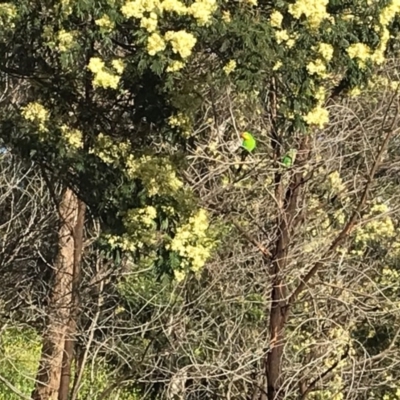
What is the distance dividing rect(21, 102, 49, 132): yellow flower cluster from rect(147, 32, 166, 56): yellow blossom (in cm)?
99

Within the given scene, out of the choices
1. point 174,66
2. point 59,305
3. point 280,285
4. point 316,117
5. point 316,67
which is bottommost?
point 59,305

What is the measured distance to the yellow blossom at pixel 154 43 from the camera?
386 centimetres

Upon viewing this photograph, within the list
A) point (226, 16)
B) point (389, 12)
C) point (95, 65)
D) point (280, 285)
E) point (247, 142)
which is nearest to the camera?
point (95, 65)

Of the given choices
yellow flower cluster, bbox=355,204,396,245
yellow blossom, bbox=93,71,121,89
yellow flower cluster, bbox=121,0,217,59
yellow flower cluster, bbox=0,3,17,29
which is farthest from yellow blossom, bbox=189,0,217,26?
yellow flower cluster, bbox=355,204,396,245

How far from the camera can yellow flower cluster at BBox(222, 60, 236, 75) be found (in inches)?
166

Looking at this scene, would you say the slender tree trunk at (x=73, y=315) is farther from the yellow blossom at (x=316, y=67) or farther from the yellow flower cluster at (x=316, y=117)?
the yellow blossom at (x=316, y=67)

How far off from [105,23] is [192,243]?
118 centimetres

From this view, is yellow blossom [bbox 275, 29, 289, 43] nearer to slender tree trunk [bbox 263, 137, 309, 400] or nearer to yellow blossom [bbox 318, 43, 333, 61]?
yellow blossom [bbox 318, 43, 333, 61]

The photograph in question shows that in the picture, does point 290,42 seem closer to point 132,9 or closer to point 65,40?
point 132,9

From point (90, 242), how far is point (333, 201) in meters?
2.45

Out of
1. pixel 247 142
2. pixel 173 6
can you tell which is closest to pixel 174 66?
pixel 173 6

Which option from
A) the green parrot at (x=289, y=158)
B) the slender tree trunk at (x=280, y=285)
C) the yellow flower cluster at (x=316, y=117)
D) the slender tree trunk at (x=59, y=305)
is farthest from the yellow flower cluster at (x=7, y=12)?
the slender tree trunk at (x=59, y=305)

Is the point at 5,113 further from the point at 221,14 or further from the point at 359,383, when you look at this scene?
the point at 359,383

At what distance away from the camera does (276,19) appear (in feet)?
14.0
